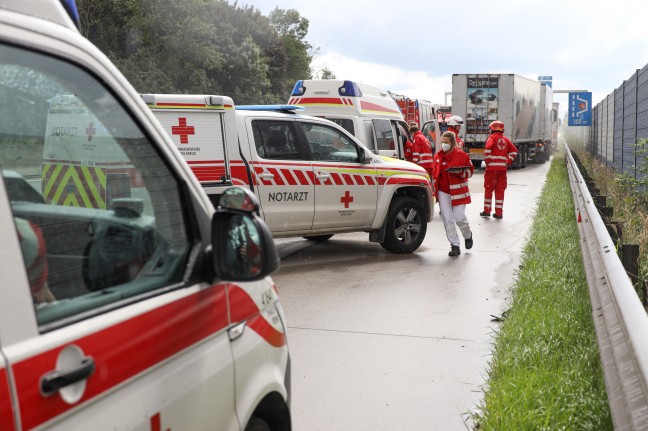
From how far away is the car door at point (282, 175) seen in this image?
9.51m

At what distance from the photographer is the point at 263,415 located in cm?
278

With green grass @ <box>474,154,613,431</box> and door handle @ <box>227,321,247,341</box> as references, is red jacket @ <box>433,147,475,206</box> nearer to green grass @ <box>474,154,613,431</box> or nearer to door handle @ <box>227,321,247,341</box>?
green grass @ <box>474,154,613,431</box>

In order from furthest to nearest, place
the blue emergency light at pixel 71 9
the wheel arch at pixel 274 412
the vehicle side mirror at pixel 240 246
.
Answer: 1. the wheel arch at pixel 274 412
2. the blue emergency light at pixel 71 9
3. the vehicle side mirror at pixel 240 246

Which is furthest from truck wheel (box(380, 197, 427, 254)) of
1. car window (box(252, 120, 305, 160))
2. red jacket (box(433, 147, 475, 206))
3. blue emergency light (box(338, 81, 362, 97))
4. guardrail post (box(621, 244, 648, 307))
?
guardrail post (box(621, 244, 648, 307))

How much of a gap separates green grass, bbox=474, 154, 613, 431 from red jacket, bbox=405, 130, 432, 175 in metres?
6.66

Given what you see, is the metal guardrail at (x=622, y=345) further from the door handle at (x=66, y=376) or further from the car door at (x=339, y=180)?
the car door at (x=339, y=180)

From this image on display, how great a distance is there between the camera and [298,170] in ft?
32.2

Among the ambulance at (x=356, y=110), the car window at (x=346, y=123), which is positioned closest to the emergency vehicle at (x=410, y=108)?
the ambulance at (x=356, y=110)

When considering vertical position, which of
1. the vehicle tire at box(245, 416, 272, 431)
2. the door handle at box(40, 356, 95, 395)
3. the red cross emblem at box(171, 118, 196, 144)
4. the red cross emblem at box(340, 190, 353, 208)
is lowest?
the red cross emblem at box(340, 190, 353, 208)

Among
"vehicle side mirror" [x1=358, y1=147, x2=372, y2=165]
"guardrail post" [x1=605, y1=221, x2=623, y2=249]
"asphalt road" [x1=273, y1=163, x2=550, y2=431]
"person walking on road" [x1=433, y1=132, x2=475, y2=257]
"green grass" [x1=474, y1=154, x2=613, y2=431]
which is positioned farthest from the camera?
"person walking on road" [x1=433, y1=132, x2=475, y2=257]

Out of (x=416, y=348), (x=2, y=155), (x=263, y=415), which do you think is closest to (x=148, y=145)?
(x=2, y=155)

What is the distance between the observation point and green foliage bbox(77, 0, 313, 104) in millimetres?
40312

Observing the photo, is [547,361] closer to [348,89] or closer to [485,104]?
[348,89]

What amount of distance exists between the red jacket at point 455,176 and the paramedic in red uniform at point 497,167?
437 cm
